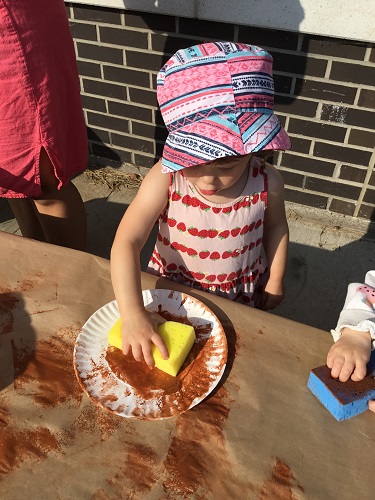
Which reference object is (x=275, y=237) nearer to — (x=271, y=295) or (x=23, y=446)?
(x=271, y=295)

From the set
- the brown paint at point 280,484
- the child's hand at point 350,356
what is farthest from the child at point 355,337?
the brown paint at point 280,484

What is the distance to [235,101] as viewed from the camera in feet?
3.87

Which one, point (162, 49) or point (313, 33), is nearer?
point (313, 33)

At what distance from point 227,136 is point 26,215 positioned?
1710mm

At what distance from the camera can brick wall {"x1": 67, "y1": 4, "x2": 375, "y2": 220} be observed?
101 inches

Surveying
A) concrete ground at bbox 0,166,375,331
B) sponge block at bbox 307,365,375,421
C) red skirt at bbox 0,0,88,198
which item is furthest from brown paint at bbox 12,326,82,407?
concrete ground at bbox 0,166,375,331

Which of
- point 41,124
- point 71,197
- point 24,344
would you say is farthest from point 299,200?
point 24,344

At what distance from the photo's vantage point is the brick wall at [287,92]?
2.56 m

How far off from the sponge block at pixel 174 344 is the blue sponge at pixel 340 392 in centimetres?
→ 32

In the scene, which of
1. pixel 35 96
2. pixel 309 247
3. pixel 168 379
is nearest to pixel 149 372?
pixel 168 379

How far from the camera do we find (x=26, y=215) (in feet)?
8.41

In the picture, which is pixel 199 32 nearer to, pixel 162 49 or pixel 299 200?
pixel 162 49

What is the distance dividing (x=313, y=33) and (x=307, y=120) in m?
0.53

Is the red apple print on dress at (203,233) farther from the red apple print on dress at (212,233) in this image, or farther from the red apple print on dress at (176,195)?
the red apple print on dress at (176,195)
